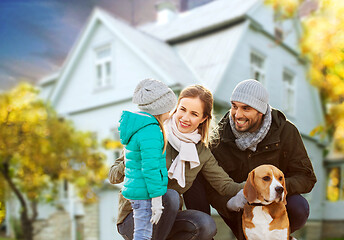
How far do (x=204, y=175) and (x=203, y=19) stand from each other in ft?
27.3

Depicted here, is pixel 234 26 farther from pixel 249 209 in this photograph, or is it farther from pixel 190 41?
pixel 249 209

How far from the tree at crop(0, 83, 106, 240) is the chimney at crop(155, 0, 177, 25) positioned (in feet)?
14.6

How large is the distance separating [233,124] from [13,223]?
10470 mm

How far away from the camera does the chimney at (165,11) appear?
11.8 meters

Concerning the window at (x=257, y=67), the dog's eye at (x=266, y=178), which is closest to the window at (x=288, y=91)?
the window at (x=257, y=67)

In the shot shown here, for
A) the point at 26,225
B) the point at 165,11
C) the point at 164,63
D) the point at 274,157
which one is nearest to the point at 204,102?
the point at 274,157

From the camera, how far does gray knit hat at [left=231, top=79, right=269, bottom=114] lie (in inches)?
86.7

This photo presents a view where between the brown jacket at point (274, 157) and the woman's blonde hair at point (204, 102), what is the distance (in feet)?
0.59

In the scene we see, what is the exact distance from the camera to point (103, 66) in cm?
1034

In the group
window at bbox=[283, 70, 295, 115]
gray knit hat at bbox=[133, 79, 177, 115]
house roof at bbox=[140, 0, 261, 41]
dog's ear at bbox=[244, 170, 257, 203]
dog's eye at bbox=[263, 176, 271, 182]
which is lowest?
dog's ear at bbox=[244, 170, 257, 203]

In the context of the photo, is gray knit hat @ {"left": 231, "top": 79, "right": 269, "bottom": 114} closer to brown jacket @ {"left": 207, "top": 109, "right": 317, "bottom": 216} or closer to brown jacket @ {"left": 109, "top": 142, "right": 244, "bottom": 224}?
brown jacket @ {"left": 207, "top": 109, "right": 317, "bottom": 216}

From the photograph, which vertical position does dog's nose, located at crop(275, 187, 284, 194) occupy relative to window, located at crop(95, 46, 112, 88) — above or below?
below

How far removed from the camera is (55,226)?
35.5 ft

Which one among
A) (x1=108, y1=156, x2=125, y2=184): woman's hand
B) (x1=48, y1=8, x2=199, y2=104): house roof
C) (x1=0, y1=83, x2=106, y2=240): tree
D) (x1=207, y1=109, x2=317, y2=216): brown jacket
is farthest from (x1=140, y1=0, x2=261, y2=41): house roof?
(x1=108, y1=156, x2=125, y2=184): woman's hand
